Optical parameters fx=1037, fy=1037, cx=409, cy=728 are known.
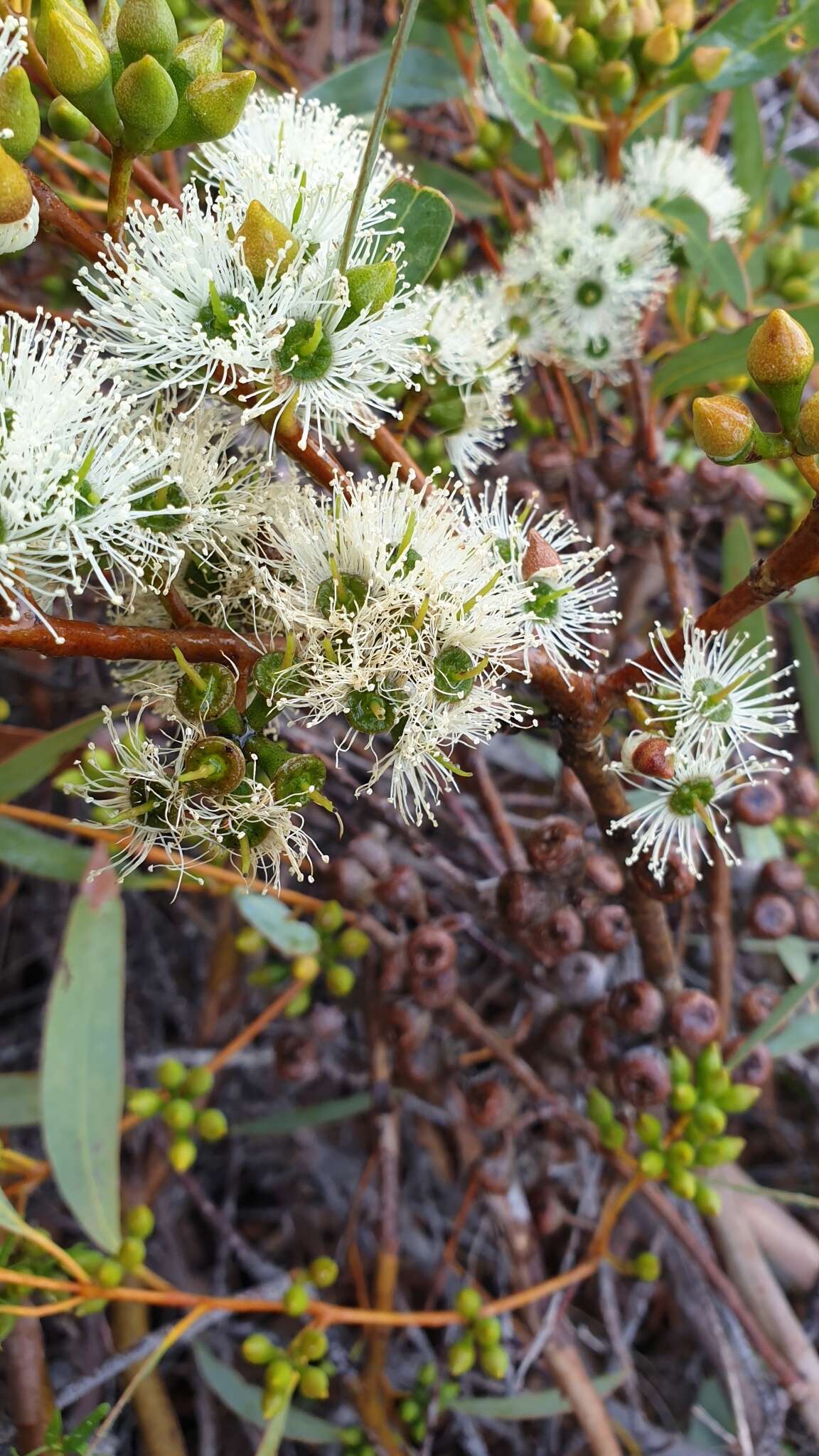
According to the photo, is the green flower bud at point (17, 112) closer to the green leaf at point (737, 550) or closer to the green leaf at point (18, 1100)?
→ the green leaf at point (737, 550)

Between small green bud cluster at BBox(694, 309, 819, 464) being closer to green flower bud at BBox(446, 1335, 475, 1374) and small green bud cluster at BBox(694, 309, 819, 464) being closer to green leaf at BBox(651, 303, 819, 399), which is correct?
green leaf at BBox(651, 303, 819, 399)

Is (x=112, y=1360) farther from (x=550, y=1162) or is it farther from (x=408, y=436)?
(x=408, y=436)

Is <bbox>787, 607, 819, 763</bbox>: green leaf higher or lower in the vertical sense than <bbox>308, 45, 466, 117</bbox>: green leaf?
lower

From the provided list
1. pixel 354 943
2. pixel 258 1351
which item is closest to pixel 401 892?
pixel 354 943

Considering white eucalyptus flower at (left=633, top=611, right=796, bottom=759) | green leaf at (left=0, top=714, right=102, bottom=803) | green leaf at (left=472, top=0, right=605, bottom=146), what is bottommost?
white eucalyptus flower at (left=633, top=611, right=796, bottom=759)

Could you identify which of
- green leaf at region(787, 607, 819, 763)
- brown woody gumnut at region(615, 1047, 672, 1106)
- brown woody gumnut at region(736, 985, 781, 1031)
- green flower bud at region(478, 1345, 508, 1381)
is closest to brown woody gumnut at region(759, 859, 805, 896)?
brown woody gumnut at region(736, 985, 781, 1031)

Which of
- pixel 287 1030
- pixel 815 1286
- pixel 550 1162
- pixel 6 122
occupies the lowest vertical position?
pixel 815 1286

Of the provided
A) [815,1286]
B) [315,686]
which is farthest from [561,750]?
[815,1286]
